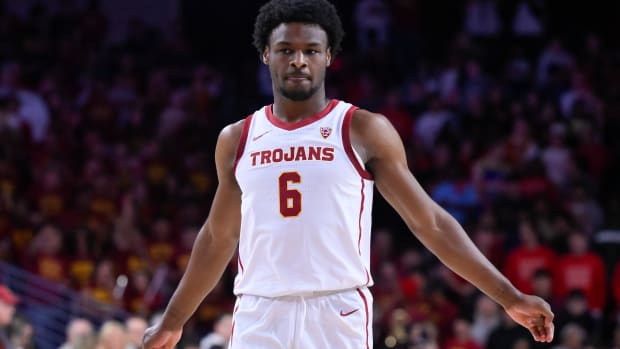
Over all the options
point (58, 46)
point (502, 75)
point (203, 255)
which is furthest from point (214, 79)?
point (203, 255)

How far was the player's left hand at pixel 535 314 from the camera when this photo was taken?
4363 millimetres

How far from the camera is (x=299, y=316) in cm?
431

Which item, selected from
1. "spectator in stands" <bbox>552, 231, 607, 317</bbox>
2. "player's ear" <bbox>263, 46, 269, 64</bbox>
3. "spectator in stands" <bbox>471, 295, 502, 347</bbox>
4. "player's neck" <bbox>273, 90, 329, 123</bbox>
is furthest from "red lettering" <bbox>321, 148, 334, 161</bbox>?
"spectator in stands" <bbox>552, 231, 607, 317</bbox>

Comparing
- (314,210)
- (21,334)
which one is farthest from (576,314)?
(314,210)

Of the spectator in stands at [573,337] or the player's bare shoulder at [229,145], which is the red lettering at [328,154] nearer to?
the player's bare shoulder at [229,145]

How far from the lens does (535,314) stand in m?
4.39

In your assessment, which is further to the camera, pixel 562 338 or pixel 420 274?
pixel 420 274

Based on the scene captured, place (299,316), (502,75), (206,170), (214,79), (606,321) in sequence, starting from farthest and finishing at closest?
(214,79)
(502,75)
(206,170)
(606,321)
(299,316)

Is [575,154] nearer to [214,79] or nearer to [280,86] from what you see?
[214,79]

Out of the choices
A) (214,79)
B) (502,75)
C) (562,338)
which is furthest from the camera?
(214,79)

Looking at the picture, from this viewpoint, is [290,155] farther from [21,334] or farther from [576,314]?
[576,314]

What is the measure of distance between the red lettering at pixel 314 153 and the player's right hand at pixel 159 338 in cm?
104

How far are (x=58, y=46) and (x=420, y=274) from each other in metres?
7.04

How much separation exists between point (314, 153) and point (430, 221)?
0.54 meters
